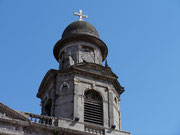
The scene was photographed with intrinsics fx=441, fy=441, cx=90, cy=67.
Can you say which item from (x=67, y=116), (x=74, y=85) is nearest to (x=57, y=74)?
(x=74, y=85)

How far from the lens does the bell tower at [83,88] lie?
24078 millimetres

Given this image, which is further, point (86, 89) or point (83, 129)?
point (86, 89)

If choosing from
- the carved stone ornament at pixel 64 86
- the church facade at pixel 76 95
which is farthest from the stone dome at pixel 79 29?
the carved stone ornament at pixel 64 86

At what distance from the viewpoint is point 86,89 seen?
25281 mm

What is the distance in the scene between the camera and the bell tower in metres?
24.1

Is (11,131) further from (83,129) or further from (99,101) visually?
(99,101)

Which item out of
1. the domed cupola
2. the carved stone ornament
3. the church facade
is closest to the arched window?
the church facade

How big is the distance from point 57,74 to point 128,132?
543 cm

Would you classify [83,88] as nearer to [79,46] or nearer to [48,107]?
[48,107]

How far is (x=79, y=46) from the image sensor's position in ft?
91.6

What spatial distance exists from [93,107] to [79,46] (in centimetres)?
477

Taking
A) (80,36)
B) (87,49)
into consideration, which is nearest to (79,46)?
(87,49)

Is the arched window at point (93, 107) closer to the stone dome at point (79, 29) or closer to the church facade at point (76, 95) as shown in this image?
the church facade at point (76, 95)

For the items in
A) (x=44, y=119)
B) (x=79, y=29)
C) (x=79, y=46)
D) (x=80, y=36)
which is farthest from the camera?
(x=79, y=29)
